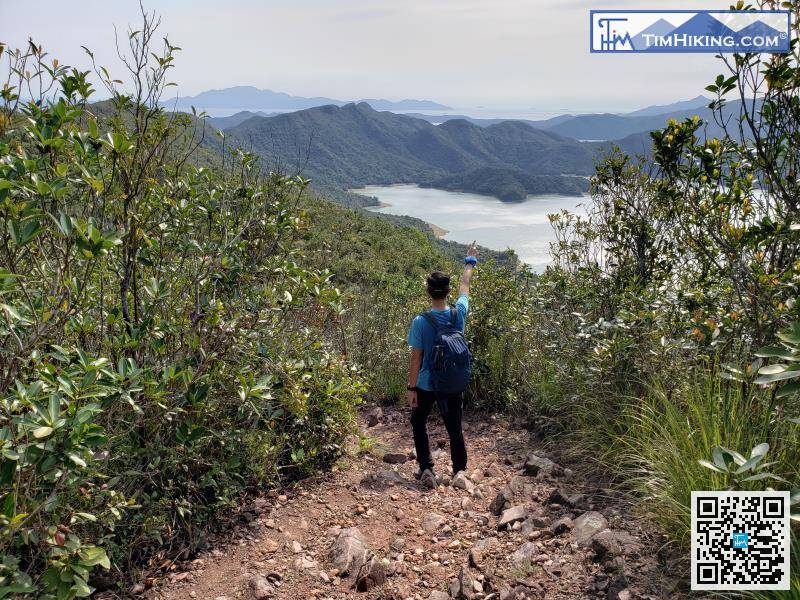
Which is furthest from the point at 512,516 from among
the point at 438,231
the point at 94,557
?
the point at 438,231

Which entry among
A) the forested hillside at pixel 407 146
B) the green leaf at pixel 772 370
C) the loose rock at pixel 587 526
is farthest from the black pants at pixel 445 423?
the forested hillside at pixel 407 146

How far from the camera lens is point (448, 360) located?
419cm

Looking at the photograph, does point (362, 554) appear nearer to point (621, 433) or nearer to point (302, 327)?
point (302, 327)

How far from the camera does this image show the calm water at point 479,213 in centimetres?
3472

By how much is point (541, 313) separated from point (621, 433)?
2.00 m

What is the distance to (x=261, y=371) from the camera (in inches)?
144

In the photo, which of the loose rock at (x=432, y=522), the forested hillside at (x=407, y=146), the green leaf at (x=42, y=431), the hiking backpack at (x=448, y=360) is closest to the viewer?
the green leaf at (x=42, y=431)

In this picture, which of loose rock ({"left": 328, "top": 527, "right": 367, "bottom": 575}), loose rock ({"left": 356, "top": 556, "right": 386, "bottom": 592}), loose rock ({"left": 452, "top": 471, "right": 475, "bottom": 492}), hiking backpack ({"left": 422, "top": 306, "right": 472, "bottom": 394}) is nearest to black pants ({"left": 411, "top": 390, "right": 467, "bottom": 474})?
hiking backpack ({"left": 422, "top": 306, "right": 472, "bottom": 394})

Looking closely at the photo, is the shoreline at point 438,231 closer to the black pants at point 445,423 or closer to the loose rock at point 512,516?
the black pants at point 445,423

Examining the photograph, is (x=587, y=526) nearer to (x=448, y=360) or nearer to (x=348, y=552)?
(x=348, y=552)

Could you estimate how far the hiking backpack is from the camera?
4.16m

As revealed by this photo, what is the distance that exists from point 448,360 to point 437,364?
9 cm

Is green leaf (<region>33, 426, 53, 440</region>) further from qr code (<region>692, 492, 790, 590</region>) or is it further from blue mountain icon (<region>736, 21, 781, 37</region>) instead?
blue mountain icon (<region>736, 21, 781, 37</region>)

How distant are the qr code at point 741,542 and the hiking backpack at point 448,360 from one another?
195 cm
